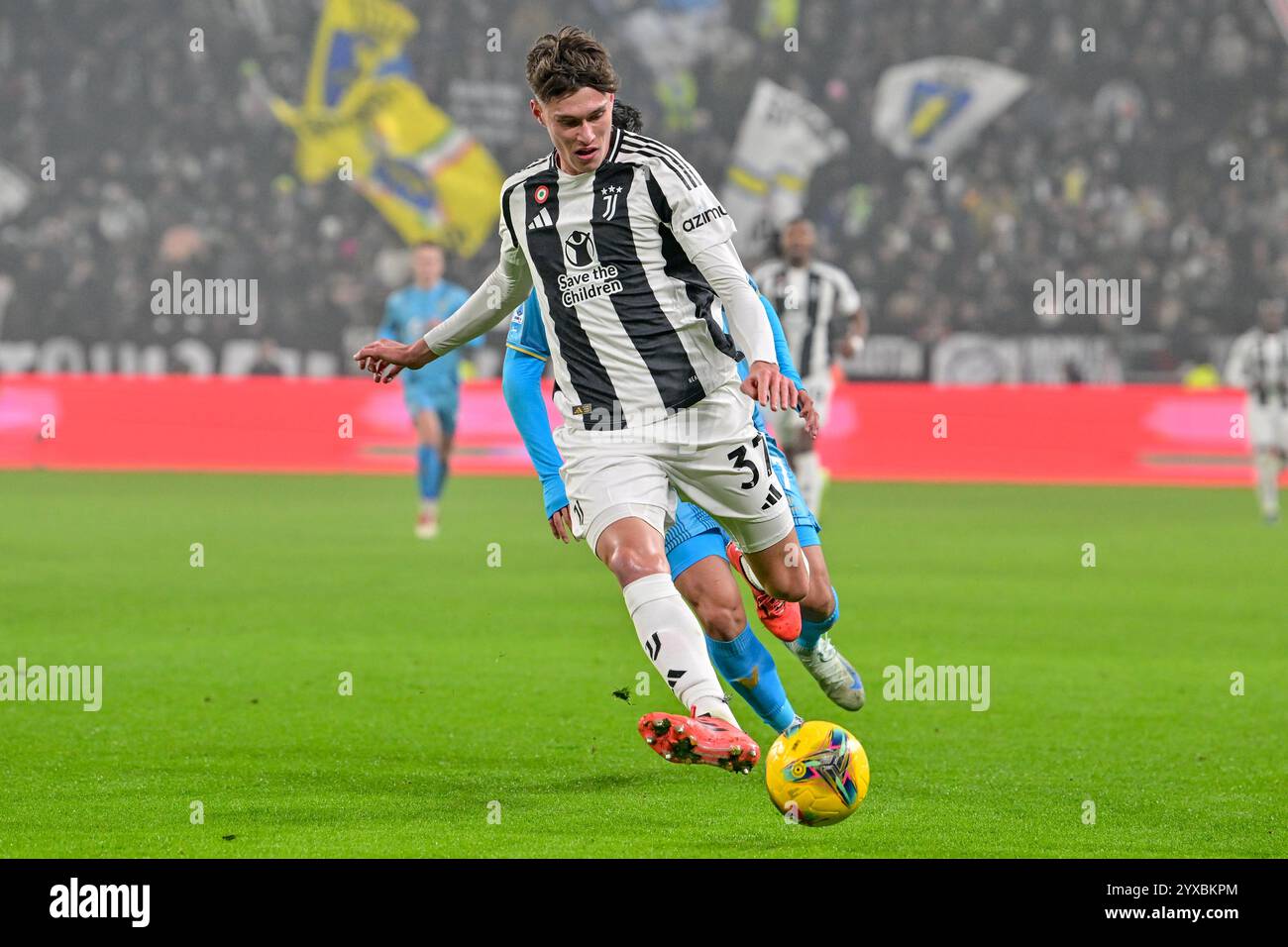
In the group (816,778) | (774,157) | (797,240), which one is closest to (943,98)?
(774,157)

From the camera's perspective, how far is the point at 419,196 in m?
25.0

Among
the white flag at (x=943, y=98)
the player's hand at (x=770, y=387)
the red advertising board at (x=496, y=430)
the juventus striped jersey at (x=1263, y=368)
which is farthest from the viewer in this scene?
the white flag at (x=943, y=98)

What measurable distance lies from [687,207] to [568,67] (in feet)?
1.69

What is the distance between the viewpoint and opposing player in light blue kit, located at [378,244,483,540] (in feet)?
49.8

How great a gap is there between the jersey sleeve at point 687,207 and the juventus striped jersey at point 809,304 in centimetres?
858

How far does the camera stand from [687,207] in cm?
534

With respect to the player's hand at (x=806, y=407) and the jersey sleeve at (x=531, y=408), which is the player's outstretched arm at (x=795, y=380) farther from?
the jersey sleeve at (x=531, y=408)

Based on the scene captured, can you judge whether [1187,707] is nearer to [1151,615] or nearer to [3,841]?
[1151,615]

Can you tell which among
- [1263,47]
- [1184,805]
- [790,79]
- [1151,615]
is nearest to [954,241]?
[790,79]

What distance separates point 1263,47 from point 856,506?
12195 mm

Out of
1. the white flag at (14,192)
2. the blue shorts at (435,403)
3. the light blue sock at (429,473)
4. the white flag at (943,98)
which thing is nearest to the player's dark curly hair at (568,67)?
the light blue sock at (429,473)

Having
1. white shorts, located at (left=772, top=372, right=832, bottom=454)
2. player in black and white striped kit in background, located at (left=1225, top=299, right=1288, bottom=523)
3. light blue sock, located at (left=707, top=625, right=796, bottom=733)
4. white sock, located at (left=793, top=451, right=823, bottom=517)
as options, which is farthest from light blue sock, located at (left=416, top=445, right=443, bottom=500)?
light blue sock, located at (left=707, top=625, right=796, bottom=733)

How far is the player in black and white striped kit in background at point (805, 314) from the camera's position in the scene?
45.7 feet

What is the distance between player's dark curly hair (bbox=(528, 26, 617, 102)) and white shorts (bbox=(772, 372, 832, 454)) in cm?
861
